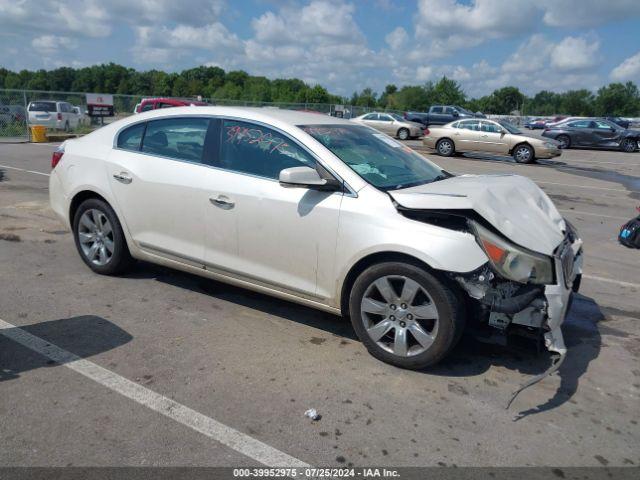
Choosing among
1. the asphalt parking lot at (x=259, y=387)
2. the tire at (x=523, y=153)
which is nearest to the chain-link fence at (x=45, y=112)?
the tire at (x=523, y=153)

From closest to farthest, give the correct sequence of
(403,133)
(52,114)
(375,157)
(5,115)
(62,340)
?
1. (62,340)
2. (375,157)
3. (5,115)
4. (52,114)
5. (403,133)

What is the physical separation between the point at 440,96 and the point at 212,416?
8369 centimetres

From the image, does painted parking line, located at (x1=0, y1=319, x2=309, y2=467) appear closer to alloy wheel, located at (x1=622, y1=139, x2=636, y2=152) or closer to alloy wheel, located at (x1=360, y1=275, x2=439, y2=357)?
alloy wheel, located at (x1=360, y1=275, x2=439, y2=357)

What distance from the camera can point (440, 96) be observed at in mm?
81375

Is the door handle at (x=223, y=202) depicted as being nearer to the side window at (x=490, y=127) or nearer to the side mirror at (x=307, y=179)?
the side mirror at (x=307, y=179)

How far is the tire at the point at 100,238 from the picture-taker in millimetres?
5000

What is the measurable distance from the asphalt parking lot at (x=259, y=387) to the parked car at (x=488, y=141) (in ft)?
50.6

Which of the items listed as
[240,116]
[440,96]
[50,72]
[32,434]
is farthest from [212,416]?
[50,72]

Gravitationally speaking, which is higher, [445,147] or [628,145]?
[628,145]

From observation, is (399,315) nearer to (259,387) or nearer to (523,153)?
(259,387)

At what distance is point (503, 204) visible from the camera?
3.74 m

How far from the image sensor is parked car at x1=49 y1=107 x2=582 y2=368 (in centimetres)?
342

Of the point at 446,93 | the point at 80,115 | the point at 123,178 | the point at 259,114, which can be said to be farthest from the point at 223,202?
the point at 446,93

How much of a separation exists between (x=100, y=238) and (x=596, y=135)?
2789 centimetres
